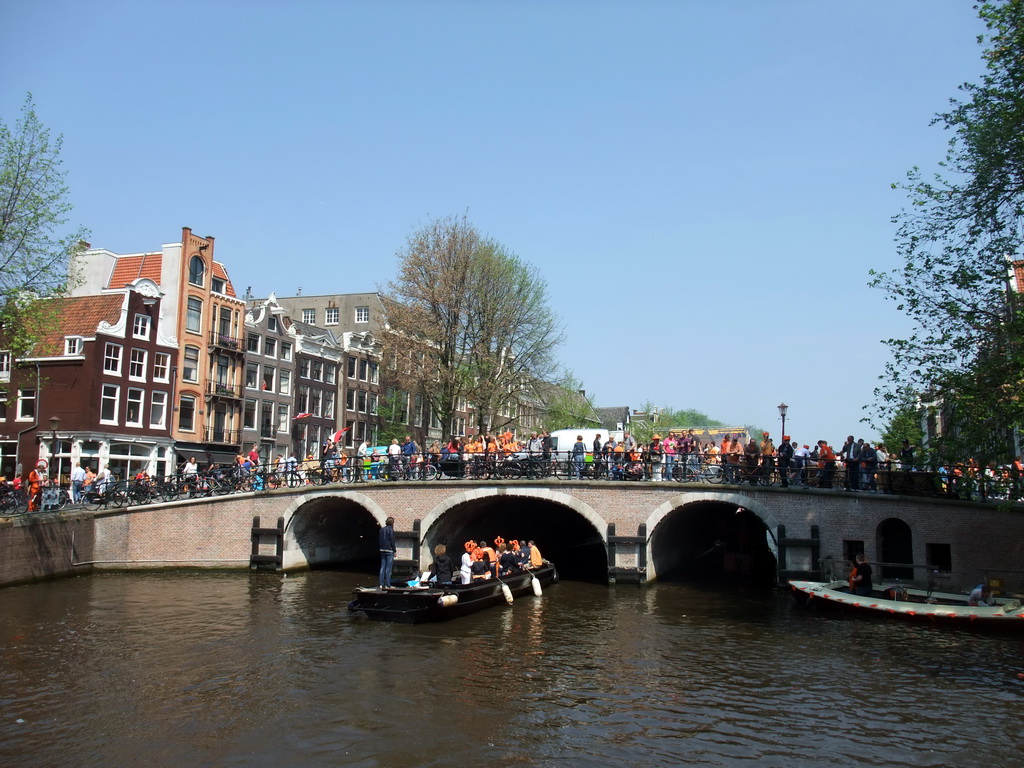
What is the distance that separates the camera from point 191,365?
140 ft

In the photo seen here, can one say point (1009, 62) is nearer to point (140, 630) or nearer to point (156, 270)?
point (140, 630)

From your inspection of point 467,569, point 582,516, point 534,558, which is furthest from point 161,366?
point 467,569

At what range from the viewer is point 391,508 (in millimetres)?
28375

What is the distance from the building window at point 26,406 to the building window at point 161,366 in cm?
529

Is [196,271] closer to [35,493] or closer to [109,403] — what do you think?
[109,403]

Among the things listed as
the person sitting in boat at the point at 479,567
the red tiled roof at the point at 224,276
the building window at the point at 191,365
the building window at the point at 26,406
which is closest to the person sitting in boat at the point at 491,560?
the person sitting in boat at the point at 479,567

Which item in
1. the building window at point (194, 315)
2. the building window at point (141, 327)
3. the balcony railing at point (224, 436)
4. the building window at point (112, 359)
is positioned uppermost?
the building window at point (194, 315)

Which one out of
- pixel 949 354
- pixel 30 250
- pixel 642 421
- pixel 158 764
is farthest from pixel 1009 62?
pixel 642 421

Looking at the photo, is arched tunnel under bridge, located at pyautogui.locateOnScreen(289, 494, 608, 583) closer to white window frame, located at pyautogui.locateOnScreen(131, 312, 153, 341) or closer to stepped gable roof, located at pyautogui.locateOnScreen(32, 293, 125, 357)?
white window frame, located at pyautogui.locateOnScreen(131, 312, 153, 341)

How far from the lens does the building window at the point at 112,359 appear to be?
124 ft

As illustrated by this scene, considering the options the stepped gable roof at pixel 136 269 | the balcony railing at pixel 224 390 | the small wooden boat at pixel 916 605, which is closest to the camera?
the small wooden boat at pixel 916 605

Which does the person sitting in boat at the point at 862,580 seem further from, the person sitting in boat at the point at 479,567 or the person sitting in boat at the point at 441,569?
the person sitting in boat at the point at 441,569

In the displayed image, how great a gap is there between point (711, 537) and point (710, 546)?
1.39 metres

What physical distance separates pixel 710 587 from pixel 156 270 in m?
32.3
